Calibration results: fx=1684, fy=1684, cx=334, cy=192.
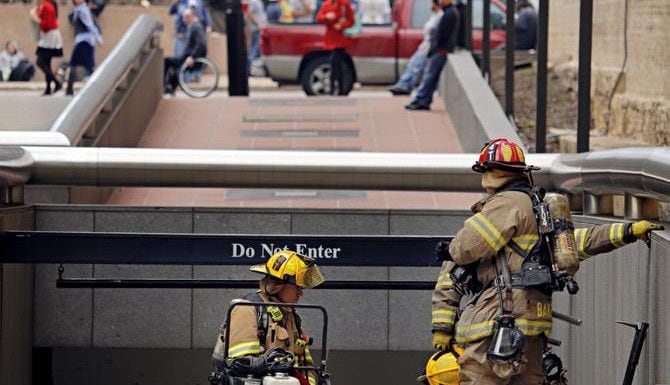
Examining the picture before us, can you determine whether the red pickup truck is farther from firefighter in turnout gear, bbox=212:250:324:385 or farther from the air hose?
the air hose

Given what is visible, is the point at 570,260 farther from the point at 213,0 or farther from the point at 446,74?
the point at 213,0

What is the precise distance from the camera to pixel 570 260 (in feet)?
25.3

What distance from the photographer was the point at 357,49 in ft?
79.9

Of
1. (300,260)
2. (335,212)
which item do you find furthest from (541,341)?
(335,212)

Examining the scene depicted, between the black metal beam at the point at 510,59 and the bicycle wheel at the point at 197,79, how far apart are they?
831 cm

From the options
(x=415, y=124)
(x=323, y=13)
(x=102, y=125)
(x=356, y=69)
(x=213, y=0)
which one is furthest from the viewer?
(x=213, y=0)

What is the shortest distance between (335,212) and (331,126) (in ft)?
19.5

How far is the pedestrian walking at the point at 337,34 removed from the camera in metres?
20.8

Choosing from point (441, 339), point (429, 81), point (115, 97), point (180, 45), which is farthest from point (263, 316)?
point (180, 45)

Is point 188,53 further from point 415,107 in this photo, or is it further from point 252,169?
point 252,169

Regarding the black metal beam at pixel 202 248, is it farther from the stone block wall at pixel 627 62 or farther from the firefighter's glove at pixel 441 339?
the stone block wall at pixel 627 62

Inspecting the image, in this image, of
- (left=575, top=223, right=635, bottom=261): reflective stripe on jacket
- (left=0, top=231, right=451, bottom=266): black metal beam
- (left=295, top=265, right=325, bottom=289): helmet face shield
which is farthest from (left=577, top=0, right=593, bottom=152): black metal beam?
(left=295, top=265, right=325, bottom=289): helmet face shield

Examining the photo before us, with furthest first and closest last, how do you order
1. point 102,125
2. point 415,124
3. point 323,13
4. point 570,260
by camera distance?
1. point 323,13
2. point 415,124
3. point 102,125
4. point 570,260

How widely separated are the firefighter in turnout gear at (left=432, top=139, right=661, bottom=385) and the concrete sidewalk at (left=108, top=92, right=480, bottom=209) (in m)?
5.06
